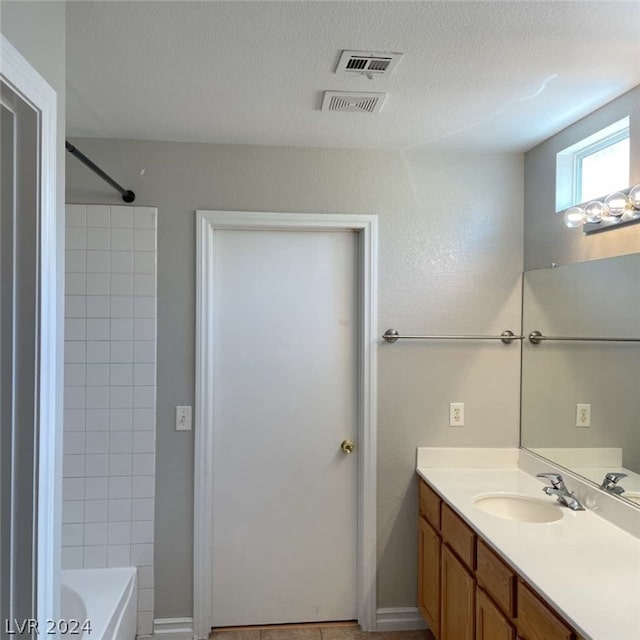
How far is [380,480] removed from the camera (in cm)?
255

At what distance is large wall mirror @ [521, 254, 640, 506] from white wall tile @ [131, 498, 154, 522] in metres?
1.92

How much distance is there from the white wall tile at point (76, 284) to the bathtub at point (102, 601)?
52.6 inches

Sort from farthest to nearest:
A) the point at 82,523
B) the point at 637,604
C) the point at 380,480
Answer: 1. the point at 380,480
2. the point at 82,523
3. the point at 637,604

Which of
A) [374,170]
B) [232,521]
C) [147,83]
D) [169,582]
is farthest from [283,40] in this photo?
[169,582]

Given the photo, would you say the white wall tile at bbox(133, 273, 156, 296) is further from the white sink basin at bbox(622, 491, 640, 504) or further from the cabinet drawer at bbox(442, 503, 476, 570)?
the white sink basin at bbox(622, 491, 640, 504)

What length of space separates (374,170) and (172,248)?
1.09 m

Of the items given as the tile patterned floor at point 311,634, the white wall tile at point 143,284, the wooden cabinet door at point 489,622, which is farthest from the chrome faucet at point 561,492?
the white wall tile at point 143,284

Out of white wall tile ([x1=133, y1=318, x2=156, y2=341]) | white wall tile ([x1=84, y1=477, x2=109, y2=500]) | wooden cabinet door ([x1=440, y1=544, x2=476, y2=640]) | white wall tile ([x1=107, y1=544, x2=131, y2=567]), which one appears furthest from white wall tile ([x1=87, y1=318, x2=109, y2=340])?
wooden cabinet door ([x1=440, y1=544, x2=476, y2=640])

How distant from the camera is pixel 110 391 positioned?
7.88 ft

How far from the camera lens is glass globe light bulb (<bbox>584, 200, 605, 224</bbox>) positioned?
1943 millimetres

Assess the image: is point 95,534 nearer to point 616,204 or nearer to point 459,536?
point 459,536

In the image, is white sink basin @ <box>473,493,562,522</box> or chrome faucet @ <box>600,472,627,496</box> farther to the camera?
white sink basin @ <box>473,493,562,522</box>

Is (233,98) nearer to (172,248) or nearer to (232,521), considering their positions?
(172,248)

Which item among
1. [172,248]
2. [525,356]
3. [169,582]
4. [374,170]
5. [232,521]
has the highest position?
[374,170]
